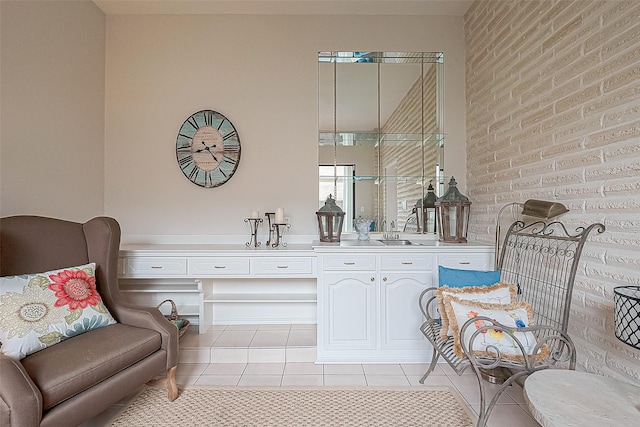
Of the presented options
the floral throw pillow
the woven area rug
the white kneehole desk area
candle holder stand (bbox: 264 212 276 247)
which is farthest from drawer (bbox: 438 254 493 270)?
the floral throw pillow

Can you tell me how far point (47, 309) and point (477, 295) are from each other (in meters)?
2.39

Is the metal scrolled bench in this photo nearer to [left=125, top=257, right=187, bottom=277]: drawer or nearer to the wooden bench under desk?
the wooden bench under desk

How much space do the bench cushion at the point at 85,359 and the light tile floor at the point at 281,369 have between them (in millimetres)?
490

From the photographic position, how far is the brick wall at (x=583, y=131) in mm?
1533

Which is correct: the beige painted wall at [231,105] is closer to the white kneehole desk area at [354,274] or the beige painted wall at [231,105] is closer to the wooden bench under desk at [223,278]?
the wooden bench under desk at [223,278]

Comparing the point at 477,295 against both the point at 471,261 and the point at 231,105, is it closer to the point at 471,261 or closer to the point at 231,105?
the point at 471,261

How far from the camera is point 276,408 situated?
2023 mm

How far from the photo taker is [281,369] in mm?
2512

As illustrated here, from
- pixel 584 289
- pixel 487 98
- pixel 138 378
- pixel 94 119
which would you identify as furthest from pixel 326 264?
pixel 94 119

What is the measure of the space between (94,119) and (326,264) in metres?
2.43

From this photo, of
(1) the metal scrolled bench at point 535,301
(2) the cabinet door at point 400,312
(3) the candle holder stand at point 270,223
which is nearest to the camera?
(1) the metal scrolled bench at point 535,301

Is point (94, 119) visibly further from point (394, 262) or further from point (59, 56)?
point (394, 262)

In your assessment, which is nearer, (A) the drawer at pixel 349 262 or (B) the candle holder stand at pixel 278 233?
(A) the drawer at pixel 349 262

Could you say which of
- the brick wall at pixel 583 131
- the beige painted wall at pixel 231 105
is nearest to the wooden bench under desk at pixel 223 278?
the beige painted wall at pixel 231 105
